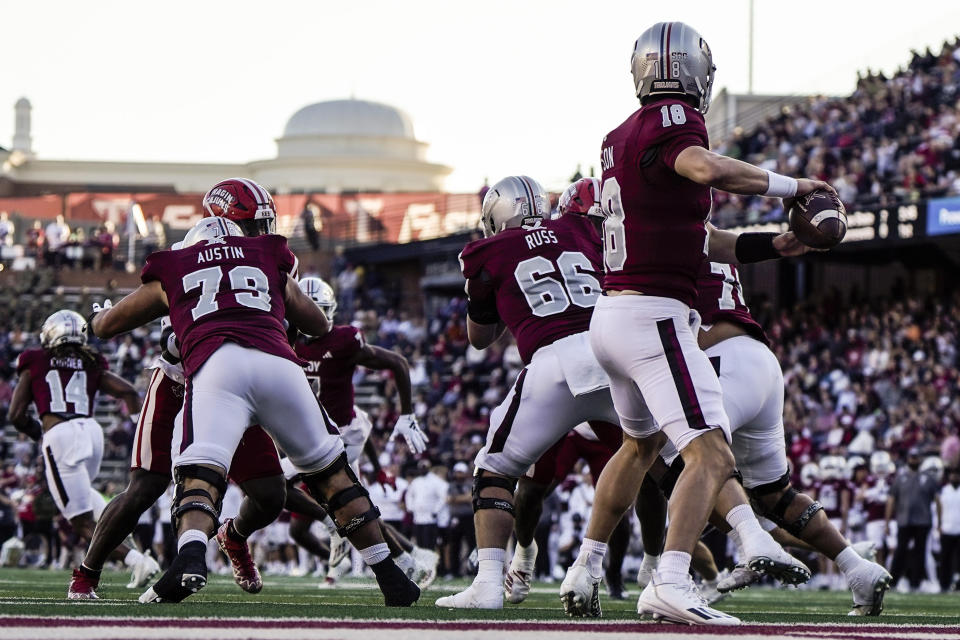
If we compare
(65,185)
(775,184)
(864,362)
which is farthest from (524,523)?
(65,185)

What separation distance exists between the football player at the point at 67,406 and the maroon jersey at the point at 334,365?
129cm

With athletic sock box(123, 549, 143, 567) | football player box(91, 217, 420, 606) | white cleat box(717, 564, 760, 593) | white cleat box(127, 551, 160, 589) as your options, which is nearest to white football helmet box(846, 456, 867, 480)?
athletic sock box(123, 549, 143, 567)

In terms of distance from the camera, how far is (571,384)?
22.3ft

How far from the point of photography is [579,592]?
6.36 m

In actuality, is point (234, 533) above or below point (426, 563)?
above

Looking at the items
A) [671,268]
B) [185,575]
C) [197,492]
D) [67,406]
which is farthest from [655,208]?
[67,406]

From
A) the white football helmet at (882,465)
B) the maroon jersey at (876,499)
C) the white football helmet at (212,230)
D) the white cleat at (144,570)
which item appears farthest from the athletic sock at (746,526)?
the white football helmet at (882,465)

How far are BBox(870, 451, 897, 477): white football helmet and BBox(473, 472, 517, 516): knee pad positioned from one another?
38.7ft

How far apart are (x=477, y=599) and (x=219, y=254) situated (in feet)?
6.02

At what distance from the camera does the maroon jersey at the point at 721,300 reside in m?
7.27

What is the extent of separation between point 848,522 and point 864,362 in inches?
157

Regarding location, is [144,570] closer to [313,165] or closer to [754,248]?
[754,248]

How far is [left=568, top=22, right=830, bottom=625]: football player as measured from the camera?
5602 mm

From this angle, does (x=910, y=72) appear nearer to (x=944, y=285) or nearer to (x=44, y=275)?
(x=944, y=285)
